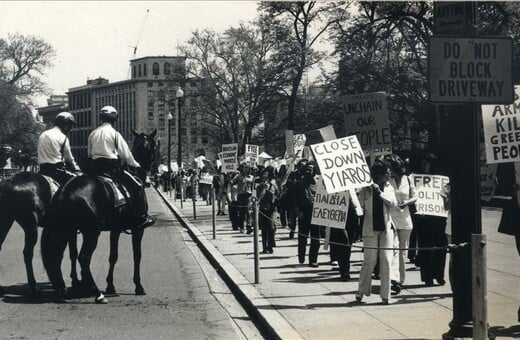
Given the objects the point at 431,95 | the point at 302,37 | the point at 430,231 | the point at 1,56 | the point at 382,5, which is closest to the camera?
the point at 431,95

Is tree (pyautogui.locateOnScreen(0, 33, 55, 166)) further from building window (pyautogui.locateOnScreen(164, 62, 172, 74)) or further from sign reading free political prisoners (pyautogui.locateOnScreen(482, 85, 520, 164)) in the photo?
sign reading free political prisoners (pyautogui.locateOnScreen(482, 85, 520, 164))

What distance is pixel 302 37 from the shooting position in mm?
41094

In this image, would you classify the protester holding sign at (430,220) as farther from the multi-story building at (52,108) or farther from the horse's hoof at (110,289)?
the multi-story building at (52,108)

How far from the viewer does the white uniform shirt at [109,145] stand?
10.7m

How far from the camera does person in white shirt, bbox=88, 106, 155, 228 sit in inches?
422

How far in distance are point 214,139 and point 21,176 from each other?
50.8m

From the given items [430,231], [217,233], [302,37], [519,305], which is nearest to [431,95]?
[519,305]

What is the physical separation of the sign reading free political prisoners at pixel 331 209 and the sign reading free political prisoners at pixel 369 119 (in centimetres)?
89

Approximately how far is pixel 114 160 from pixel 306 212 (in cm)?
395

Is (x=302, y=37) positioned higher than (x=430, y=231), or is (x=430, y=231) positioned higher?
(x=302, y=37)

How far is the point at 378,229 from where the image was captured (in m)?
9.82

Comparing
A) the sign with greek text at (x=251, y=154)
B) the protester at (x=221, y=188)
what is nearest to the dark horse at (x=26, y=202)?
the sign with greek text at (x=251, y=154)

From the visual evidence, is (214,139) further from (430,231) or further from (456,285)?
(456,285)

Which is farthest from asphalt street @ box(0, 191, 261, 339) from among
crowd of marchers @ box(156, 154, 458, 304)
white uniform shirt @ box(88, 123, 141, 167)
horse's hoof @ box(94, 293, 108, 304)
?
white uniform shirt @ box(88, 123, 141, 167)
